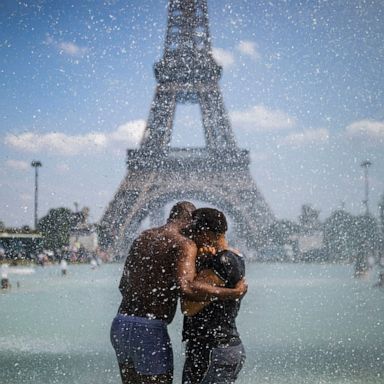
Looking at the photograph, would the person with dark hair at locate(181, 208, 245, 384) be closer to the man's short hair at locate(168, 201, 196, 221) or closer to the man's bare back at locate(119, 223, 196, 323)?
the man's bare back at locate(119, 223, 196, 323)

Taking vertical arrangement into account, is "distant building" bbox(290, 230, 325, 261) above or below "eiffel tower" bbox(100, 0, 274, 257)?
below

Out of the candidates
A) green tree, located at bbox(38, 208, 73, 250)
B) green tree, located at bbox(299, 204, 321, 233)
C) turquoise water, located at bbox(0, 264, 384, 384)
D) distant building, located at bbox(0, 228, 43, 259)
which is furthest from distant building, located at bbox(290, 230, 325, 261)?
turquoise water, located at bbox(0, 264, 384, 384)

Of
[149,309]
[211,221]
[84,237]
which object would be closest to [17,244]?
[84,237]

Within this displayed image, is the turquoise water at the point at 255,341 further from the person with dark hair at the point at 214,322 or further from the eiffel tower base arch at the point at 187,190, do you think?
the eiffel tower base arch at the point at 187,190

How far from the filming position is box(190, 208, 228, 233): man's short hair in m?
2.83

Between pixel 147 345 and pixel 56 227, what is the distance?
4900cm

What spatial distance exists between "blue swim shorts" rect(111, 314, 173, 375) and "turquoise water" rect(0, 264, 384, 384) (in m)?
2.46

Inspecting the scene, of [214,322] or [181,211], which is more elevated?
[181,211]

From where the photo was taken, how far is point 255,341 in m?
6.99

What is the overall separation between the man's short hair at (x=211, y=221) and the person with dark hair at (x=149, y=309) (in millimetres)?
112

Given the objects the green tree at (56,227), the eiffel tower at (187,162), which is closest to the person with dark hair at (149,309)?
the eiffel tower at (187,162)

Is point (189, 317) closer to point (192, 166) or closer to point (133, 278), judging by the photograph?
point (133, 278)

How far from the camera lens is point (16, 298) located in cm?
1264

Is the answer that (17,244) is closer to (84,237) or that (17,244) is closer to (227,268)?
(84,237)
